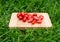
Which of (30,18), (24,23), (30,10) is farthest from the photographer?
(30,10)

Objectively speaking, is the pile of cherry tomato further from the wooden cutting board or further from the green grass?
the green grass

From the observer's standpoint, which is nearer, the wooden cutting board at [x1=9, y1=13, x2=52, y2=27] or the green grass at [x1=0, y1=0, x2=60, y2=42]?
the green grass at [x1=0, y1=0, x2=60, y2=42]

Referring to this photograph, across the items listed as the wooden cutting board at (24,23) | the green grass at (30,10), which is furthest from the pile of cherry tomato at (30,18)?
the green grass at (30,10)

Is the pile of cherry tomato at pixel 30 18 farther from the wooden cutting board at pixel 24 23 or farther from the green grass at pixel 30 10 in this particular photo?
the green grass at pixel 30 10

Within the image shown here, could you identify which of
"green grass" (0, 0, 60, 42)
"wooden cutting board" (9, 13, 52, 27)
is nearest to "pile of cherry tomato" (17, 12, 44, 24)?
"wooden cutting board" (9, 13, 52, 27)

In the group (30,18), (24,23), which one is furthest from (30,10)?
(24,23)

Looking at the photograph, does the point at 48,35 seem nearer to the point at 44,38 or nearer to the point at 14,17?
the point at 44,38

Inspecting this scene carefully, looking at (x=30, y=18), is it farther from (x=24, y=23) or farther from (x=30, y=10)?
(x=30, y=10)

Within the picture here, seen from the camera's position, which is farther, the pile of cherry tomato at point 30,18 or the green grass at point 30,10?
the pile of cherry tomato at point 30,18

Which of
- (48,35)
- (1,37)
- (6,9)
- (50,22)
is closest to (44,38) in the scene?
(48,35)
